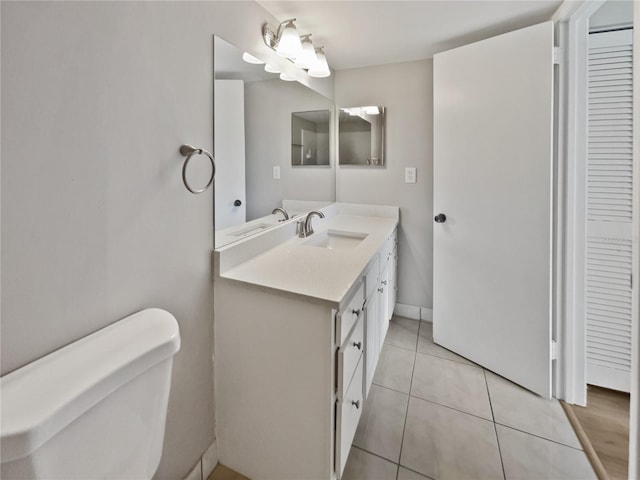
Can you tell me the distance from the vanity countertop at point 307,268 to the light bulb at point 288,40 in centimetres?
92

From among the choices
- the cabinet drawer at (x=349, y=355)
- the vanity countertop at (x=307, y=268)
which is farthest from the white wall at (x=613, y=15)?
the cabinet drawer at (x=349, y=355)

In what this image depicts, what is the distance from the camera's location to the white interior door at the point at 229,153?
4.21 ft

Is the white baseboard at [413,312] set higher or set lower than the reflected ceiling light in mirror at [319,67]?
lower

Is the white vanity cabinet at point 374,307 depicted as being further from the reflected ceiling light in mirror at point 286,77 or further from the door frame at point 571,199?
the reflected ceiling light in mirror at point 286,77

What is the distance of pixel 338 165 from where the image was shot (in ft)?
8.84

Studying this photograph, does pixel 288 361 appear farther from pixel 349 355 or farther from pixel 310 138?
pixel 310 138

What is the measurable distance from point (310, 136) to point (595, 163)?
169 cm

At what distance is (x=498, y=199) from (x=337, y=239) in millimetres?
991

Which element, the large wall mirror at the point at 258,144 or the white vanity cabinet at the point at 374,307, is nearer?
the large wall mirror at the point at 258,144

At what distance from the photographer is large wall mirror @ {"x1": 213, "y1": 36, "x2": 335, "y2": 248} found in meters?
1.31

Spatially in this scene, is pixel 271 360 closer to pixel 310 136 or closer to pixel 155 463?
pixel 155 463

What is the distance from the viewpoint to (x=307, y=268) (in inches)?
53.0

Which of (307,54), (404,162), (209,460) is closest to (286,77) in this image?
(307,54)

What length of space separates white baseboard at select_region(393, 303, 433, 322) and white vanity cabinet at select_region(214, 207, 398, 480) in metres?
1.34
